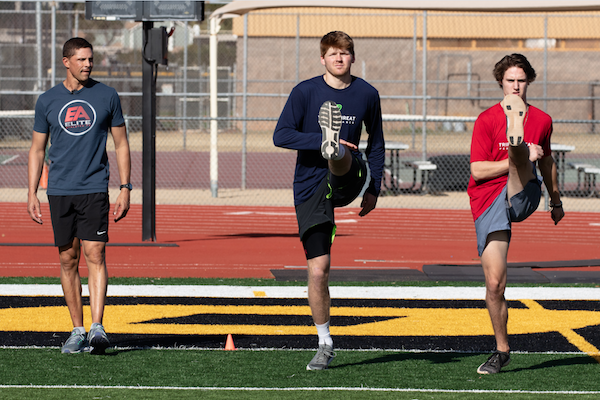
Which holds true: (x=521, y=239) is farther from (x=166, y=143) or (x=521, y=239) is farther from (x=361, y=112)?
(x=166, y=143)

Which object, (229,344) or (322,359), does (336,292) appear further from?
(322,359)

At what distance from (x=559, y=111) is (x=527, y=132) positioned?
3478 centimetres

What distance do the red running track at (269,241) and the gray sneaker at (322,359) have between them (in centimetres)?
357

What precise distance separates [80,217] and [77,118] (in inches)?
24.2

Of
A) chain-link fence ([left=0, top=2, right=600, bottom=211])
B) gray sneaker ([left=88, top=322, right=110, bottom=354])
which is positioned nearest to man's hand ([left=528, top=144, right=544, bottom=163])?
gray sneaker ([left=88, top=322, right=110, bottom=354])

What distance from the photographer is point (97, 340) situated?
5234 mm

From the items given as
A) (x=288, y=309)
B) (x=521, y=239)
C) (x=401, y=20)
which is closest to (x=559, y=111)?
(x=401, y=20)

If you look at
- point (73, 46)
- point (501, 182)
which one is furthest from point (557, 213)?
point (73, 46)

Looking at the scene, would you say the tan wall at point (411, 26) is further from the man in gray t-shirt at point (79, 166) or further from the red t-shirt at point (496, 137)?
the red t-shirt at point (496, 137)

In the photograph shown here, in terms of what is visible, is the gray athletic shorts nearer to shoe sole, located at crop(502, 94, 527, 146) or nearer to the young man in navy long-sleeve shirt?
shoe sole, located at crop(502, 94, 527, 146)

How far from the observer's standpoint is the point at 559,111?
38.0 metres

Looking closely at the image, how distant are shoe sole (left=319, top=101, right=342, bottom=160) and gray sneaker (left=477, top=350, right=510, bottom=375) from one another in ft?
5.03

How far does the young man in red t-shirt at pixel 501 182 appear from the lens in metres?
4.80

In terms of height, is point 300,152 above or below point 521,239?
above
